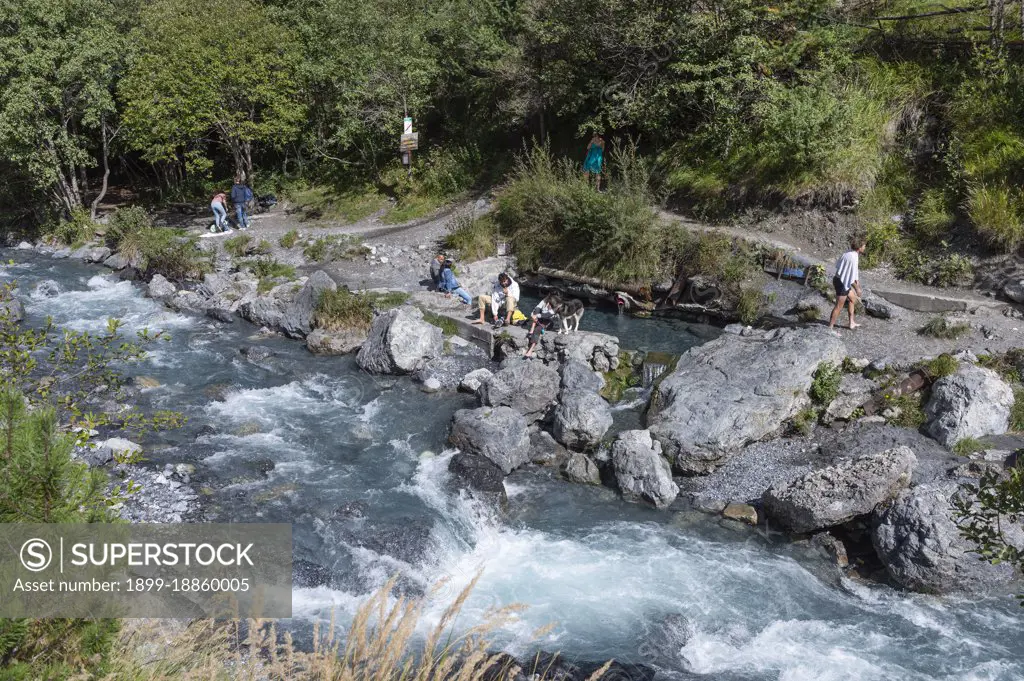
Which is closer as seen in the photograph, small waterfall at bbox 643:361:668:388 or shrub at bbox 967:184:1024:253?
small waterfall at bbox 643:361:668:388

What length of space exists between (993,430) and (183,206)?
88.4 ft

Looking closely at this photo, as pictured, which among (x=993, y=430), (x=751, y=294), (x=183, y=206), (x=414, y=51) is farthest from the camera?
(x=183, y=206)

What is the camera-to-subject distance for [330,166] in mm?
29703

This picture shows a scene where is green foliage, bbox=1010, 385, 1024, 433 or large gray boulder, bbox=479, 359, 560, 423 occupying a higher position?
green foliage, bbox=1010, 385, 1024, 433

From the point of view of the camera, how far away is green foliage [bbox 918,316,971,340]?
50.0 feet

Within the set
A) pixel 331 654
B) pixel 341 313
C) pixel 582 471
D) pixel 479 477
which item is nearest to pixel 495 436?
pixel 479 477

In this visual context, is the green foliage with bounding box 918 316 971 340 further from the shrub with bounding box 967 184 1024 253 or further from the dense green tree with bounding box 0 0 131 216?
the dense green tree with bounding box 0 0 131 216

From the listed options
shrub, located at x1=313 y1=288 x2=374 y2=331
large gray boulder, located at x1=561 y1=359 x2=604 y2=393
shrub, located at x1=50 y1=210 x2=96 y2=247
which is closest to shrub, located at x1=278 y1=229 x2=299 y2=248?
shrub, located at x1=313 y1=288 x2=374 y2=331

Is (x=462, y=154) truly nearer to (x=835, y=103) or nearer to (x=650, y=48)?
(x=650, y=48)

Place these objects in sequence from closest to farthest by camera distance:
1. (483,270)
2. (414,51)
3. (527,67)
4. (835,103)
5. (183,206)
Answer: (835,103) → (483,270) → (527,67) → (414,51) → (183,206)

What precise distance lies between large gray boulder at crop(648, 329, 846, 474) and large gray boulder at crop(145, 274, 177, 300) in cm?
1408

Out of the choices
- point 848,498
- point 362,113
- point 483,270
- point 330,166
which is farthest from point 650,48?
point 848,498

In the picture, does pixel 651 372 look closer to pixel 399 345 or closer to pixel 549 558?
pixel 399 345

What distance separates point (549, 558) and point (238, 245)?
1705 cm
